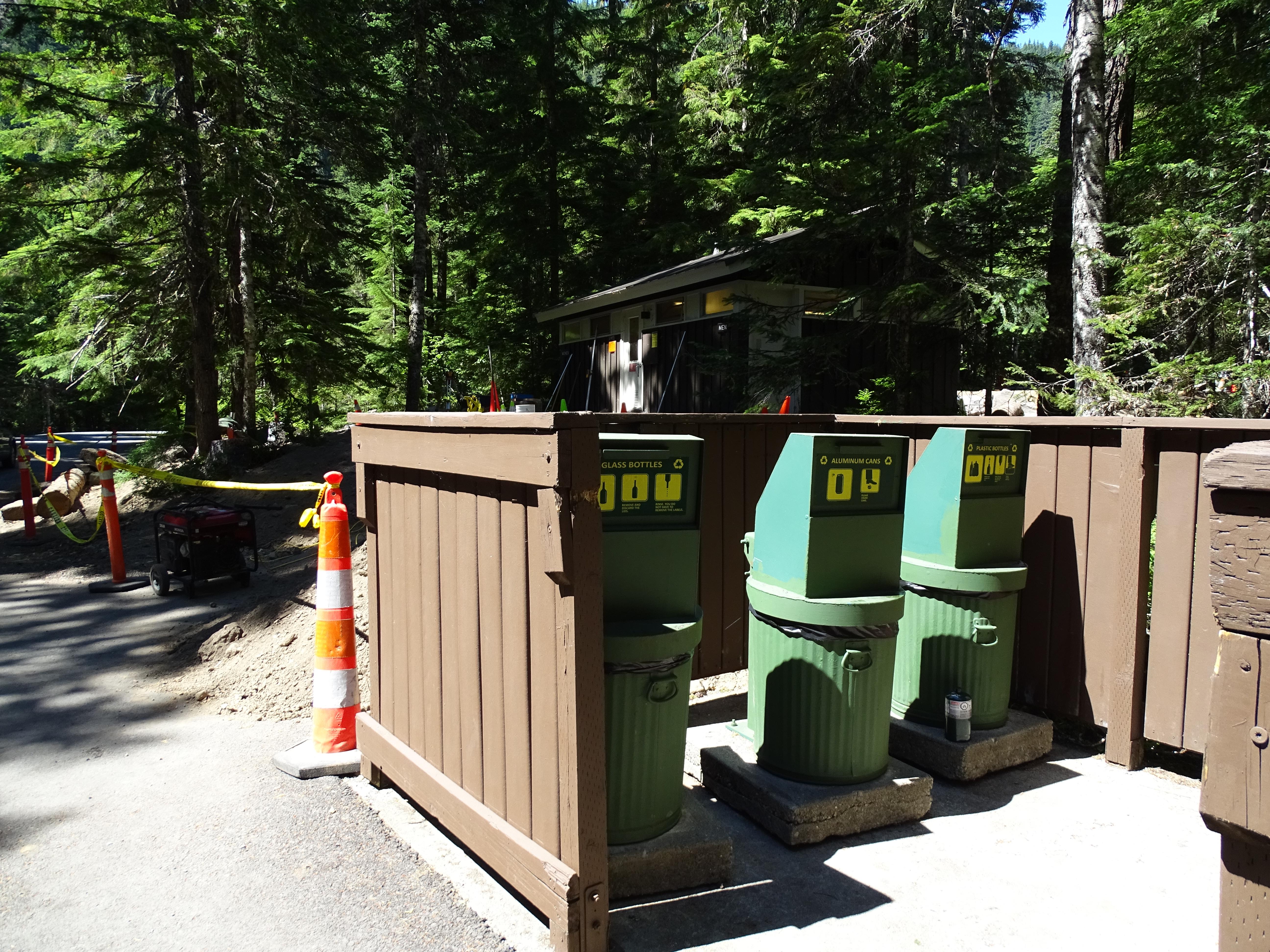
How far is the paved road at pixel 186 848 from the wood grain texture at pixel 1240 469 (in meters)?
2.64

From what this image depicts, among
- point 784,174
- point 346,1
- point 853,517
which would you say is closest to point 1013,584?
point 853,517

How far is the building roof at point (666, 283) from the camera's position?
1426 cm

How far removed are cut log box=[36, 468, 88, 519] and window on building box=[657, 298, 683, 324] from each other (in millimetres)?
11574

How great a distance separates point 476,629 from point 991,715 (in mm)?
2843

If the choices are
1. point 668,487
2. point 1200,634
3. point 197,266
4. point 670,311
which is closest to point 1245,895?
point 668,487

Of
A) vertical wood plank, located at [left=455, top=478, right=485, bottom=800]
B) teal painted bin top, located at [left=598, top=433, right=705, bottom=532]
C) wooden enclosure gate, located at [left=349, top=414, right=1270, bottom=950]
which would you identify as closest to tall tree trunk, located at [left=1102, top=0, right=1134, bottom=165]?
wooden enclosure gate, located at [left=349, top=414, right=1270, bottom=950]

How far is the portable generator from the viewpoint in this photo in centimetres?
820

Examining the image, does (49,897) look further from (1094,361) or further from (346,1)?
(346,1)

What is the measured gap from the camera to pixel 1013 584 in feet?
14.0

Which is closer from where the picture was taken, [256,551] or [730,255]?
[256,551]

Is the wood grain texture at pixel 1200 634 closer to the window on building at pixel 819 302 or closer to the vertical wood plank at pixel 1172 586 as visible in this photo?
the vertical wood plank at pixel 1172 586

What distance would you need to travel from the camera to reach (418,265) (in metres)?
16.8

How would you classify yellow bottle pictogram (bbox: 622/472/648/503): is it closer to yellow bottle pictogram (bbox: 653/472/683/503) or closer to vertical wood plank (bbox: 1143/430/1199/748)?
yellow bottle pictogram (bbox: 653/472/683/503)

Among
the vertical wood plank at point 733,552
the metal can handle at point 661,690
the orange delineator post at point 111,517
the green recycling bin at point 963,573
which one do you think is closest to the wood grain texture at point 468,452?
the metal can handle at point 661,690
